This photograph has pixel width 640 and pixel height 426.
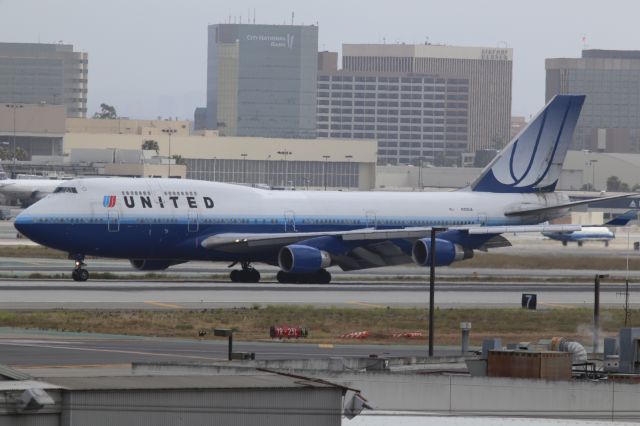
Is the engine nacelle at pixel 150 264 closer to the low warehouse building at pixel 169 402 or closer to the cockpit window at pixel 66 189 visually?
the cockpit window at pixel 66 189

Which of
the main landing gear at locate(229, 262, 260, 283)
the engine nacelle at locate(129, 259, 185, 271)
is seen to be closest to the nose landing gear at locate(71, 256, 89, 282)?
the engine nacelle at locate(129, 259, 185, 271)

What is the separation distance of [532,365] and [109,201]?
152ft

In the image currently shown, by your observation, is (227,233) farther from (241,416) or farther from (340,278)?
(241,416)

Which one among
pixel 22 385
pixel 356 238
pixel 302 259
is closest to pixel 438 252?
pixel 356 238

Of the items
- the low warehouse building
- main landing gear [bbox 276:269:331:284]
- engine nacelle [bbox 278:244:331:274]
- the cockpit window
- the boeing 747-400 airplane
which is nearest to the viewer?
the low warehouse building

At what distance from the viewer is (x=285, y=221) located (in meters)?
84.2

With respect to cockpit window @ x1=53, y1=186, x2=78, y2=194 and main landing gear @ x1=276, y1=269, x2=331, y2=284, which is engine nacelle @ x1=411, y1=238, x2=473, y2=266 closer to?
main landing gear @ x1=276, y1=269, x2=331, y2=284

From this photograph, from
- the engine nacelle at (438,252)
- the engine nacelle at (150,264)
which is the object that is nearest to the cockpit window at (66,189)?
the engine nacelle at (150,264)

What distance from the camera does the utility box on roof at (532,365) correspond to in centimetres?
3550

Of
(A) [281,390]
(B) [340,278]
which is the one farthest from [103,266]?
(A) [281,390]

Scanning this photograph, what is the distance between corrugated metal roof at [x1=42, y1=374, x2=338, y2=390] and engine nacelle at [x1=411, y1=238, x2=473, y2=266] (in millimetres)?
53471

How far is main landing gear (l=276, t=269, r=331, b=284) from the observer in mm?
83250

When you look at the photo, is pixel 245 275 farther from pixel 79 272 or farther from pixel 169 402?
pixel 169 402

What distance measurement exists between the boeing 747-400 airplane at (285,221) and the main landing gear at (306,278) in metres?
0.05
